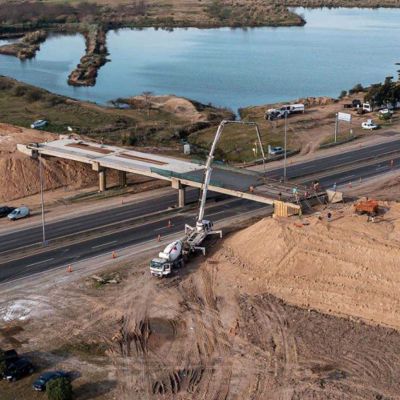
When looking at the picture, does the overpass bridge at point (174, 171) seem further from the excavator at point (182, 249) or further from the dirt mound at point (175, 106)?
the dirt mound at point (175, 106)

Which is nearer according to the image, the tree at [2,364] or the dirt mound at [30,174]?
the tree at [2,364]

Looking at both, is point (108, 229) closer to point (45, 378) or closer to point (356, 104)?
point (45, 378)

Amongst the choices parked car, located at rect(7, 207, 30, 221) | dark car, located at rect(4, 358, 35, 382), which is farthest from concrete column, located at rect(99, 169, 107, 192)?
dark car, located at rect(4, 358, 35, 382)

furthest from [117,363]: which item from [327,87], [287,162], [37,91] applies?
[327,87]

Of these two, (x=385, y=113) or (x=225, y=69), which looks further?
(x=225, y=69)

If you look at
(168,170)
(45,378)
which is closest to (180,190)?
(168,170)

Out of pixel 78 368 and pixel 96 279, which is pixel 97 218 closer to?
pixel 96 279

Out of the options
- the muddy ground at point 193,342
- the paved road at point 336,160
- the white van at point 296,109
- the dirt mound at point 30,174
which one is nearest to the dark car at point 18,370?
the muddy ground at point 193,342
